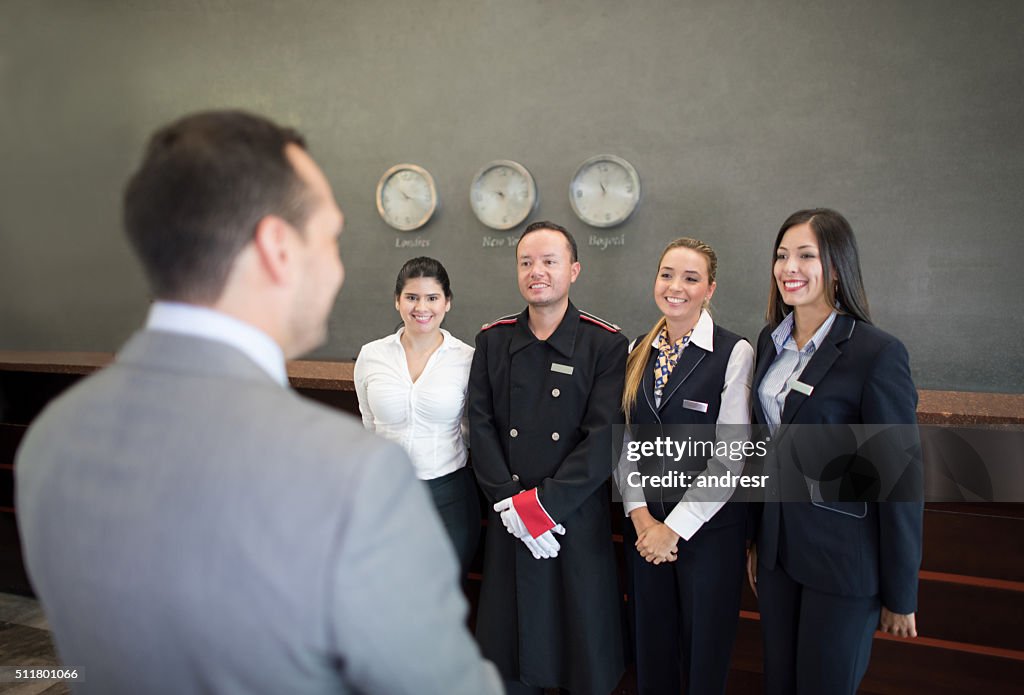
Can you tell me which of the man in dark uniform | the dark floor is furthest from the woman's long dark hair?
the dark floor

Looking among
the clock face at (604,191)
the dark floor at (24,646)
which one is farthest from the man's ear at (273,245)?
the clock face at (604,191)

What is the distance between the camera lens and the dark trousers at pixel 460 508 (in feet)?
7.63

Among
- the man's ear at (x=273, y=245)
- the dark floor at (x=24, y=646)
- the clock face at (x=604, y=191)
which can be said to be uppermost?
the clock face at (x=604, y=191)

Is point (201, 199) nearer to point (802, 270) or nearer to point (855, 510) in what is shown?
point (802, 270)

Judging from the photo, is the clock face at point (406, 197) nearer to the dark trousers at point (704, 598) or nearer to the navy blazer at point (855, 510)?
the dark trousers at point (704, 598)

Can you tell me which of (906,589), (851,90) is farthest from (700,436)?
(851,90)

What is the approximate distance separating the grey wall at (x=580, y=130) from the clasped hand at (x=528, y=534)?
2239 millimetres

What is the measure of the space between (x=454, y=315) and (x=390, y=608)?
3.93m

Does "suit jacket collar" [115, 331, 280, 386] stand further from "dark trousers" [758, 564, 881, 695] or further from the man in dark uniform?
"dark trousers" [758, 564, 881, 695]

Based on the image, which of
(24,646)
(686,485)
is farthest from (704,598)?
(24,646)

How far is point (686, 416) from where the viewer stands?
6.81 feet

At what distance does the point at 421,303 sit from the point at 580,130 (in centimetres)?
230

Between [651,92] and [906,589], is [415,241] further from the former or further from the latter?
[906,589]

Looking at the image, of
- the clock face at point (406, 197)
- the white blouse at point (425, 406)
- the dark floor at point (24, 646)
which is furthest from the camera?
the clock face at point (406, 197)
